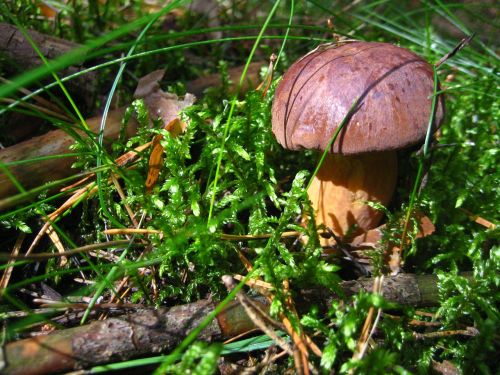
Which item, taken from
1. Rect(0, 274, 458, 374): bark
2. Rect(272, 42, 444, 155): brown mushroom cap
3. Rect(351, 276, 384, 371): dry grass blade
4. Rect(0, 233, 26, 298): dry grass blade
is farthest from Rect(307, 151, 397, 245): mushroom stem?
Rect(0, 233, 26, 298): dry grass blade

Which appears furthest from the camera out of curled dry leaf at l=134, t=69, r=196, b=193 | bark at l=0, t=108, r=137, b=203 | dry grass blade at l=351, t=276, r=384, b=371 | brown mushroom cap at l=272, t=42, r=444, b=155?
curled dry leaf at l=134, t=69, r=196, b=193

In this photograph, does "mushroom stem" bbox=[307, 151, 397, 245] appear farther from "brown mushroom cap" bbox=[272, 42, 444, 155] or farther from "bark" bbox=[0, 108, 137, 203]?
"bark" bbox=[0, 108, 137, 203]

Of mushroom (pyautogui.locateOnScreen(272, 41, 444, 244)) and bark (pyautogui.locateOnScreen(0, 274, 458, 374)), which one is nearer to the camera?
bark (pyautogui.locateOnScreen(0, 274, 458, 374))

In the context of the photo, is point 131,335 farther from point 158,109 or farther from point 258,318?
point 158,109

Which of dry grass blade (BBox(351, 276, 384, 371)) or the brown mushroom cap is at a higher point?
the brown mushroom cap

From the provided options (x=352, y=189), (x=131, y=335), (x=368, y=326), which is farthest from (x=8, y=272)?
(x=352, y=189)

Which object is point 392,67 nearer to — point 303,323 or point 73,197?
point 303,323
